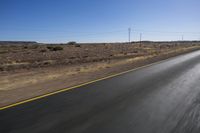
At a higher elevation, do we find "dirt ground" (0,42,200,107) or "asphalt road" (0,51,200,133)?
"asphalt road" (0,51,200,133)

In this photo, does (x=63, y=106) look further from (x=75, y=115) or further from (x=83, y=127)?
(x=83, y=127)

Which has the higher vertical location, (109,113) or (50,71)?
(109,113)

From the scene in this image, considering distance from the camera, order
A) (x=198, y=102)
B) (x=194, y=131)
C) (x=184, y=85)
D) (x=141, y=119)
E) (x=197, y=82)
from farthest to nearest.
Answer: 1. (x=197, y=82)
2. (x=184, y=85)
3. (x=198, y=102)
4. (x=141, y=119)
5. (x=194, y=131)

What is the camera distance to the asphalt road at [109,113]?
4.66 meters

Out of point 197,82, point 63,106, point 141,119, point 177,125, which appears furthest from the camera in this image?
point 197,82

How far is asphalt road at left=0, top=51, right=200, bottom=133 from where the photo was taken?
4.66 m

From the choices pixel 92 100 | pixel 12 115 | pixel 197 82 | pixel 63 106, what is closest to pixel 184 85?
pixel 197 82

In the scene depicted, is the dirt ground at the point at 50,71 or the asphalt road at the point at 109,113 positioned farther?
the dirt ground at the point at 50,71

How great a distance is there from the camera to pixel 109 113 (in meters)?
5.66

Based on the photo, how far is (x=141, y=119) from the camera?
5.21m

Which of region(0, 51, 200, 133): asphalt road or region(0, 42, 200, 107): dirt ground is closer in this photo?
region(0, 51, 200, 133): asphalt road

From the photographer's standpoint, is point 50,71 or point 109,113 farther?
point 50,71

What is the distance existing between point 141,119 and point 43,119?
103 inches

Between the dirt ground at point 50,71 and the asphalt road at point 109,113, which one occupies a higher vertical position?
the asphalt road at point 109,113
